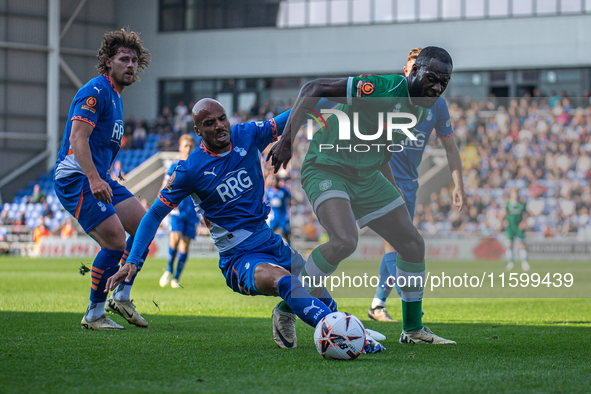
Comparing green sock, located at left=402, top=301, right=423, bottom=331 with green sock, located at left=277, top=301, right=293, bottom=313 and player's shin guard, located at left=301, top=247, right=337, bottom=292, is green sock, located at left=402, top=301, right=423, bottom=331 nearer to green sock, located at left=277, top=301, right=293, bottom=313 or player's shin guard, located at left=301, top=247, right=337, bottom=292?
player's shin guard, located at left=301, top=247, right=337, bottom=292

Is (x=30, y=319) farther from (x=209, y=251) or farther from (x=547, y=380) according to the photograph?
(x=209, y=251)

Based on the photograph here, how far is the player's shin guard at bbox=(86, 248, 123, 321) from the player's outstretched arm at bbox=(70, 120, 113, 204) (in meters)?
0.73

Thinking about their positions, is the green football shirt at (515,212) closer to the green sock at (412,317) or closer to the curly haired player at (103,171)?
the green sock at (412,317)

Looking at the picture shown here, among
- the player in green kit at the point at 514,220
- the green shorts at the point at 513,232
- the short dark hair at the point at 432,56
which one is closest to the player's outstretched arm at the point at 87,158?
the short dark hair at the point at 432,56

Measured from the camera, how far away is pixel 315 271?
16.6 feet

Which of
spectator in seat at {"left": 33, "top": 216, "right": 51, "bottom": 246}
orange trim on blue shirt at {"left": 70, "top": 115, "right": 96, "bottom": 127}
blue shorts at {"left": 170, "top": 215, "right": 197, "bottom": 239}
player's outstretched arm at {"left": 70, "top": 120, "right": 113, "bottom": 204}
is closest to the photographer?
player's outstretched arm at {"left": 70, "top": 120, "right": 113, "bottom": 204}

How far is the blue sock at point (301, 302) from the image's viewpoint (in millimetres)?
4406

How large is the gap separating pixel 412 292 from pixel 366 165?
1.02m

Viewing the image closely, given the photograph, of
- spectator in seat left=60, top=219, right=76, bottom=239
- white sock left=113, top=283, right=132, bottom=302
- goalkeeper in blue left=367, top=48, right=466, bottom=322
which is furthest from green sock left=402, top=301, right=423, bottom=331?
spectator in seat left=60, top=219, right=76, bottom=239

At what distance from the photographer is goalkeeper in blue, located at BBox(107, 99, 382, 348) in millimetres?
4754

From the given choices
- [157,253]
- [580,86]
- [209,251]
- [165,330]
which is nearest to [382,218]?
[165,330]

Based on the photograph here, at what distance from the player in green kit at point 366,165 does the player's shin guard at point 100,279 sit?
1925 millimetres

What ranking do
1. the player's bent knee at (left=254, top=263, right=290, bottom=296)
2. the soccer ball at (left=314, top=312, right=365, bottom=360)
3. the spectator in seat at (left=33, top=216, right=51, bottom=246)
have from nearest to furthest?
1. the soccer ball at (left=314, top=312, right=365, bottom=360)
2. the player's bent knee at (left=254, top=263, right=290, bottom=296)
3. the spectator in seat at (left=33, top=216, right=51, bottom=246)

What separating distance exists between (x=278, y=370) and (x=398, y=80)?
2.29 m
